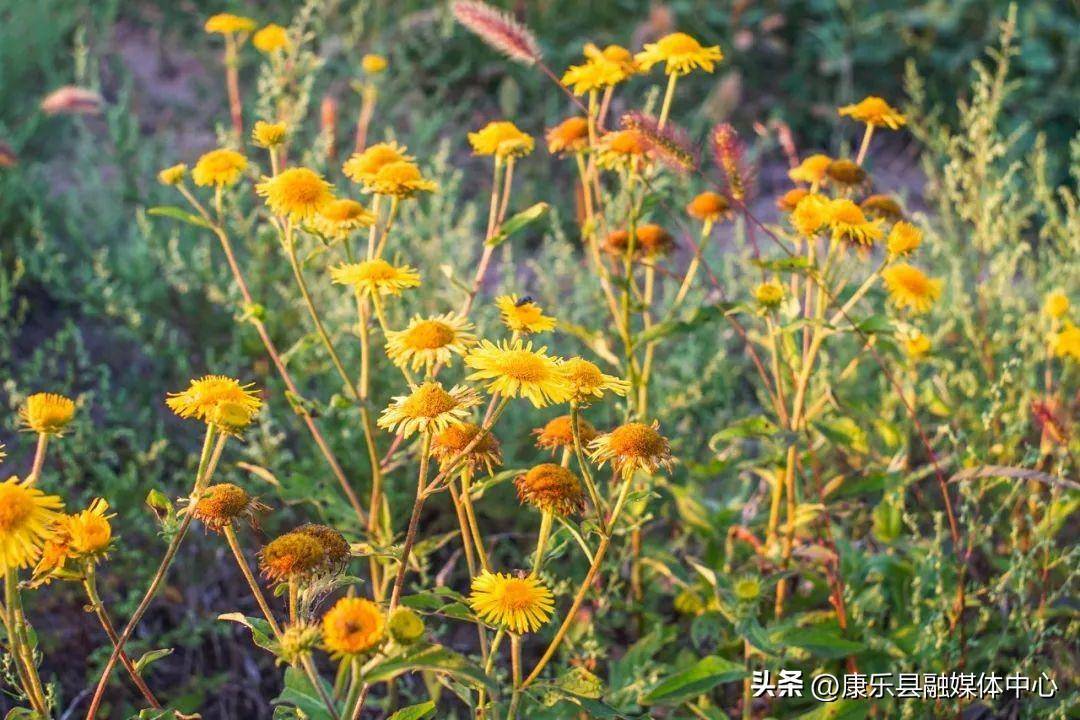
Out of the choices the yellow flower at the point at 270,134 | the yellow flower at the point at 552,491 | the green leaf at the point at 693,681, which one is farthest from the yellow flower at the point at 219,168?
the green leaf at the point at 693,681

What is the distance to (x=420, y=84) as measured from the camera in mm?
4641

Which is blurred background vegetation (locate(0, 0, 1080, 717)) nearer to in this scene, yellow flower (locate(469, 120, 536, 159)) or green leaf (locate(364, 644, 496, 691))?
yellow flower (locate(469, 120, 536, 159))

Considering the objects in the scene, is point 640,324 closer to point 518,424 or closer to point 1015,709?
point 518,424

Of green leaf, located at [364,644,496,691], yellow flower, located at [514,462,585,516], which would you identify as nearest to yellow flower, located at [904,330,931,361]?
yellow flower, located at [514,462,585,516]

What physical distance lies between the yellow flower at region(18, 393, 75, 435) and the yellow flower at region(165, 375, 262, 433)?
116 mm

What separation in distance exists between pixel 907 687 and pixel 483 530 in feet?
3.36

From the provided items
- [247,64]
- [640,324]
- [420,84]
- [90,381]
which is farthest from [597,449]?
[247,64]

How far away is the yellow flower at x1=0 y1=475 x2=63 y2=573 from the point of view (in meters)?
1.09

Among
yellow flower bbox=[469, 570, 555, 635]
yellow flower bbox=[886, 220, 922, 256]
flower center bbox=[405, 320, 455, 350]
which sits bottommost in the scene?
yellow flower bbox=[469, 570, 555, 635]

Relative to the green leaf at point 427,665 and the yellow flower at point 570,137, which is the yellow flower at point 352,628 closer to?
the green leaf at point 427,665

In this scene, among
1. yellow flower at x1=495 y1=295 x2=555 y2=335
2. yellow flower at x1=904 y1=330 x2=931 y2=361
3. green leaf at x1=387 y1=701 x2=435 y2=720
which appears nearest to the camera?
green leaf at x1=387 y1=701 x2=435 y2=720

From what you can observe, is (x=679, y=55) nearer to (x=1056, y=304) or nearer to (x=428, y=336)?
(x=428, y=336)

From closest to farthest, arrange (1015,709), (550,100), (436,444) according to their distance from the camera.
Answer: (436,444)
(1015,709)
(550,100)

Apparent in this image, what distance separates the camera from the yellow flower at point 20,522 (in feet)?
3.59
